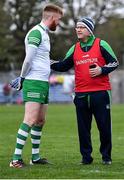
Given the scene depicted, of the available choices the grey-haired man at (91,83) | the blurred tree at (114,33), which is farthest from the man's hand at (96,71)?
the blurred tree at (114,33)

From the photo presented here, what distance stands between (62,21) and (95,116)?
5280 centimetres

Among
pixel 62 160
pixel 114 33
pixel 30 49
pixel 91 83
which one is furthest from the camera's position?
pixel 114 33

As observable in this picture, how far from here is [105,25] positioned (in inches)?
2783

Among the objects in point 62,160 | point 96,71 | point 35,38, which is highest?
point 35,38

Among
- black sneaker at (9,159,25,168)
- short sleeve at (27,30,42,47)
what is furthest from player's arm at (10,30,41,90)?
black sneaker at (9,159,25,168)

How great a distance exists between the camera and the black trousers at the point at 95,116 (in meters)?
9.77

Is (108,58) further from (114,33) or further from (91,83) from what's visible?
(114,33)

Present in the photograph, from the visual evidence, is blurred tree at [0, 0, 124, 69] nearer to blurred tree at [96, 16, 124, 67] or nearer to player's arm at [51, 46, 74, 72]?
blurred tree at [96, 16, 124, 67]

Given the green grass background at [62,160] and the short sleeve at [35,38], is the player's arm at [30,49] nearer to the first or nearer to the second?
the short sleeve at [35,38]

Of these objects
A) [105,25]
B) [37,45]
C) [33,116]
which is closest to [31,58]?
[37,45]

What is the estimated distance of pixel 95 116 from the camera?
9.87 metres

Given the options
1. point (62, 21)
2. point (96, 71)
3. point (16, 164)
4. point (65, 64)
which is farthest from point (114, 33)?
point (16, 164)

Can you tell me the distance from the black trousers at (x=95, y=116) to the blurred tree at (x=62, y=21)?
47785 millimetres

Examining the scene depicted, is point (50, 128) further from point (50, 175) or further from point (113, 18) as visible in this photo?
point (113, 18)
